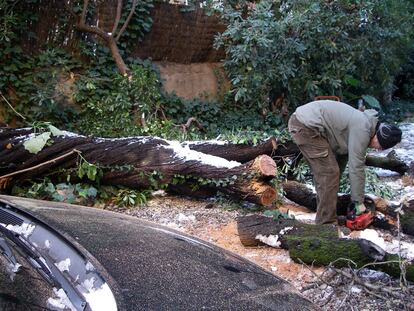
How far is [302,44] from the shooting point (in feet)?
28.9

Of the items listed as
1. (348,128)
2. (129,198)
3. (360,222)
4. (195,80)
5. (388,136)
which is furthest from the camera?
(195,80)

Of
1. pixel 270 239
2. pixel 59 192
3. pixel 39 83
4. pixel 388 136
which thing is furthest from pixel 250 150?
pixel 39 83

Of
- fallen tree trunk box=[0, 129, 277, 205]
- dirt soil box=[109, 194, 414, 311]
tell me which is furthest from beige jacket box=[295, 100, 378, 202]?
dirt soil box=[109, 194, 414, 311]

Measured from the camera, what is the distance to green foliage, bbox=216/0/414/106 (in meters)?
8.60

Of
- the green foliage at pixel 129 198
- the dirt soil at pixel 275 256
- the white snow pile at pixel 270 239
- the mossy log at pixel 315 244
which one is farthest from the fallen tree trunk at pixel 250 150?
the white snow pile at pixel 270 239

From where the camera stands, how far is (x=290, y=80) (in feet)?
30.3

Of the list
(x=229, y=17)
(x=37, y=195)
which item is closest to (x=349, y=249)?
(x=37, y=195)

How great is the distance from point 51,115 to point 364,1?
588 centimetres

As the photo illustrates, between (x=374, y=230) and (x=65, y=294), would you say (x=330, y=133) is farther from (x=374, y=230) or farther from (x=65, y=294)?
(x=65, y=294)

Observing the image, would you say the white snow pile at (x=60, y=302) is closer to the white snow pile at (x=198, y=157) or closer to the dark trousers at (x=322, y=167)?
the dark trousers at (x=322, y=167)

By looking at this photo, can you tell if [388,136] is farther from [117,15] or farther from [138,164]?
[117,15]

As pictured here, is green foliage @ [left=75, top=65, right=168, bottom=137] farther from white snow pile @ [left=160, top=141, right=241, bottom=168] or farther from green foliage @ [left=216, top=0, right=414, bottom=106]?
white snow pile @ [left=160, top=141, right=241, bottom=168]

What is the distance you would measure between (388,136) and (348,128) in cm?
38

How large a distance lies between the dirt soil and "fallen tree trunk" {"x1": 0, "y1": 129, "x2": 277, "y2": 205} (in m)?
0.27
